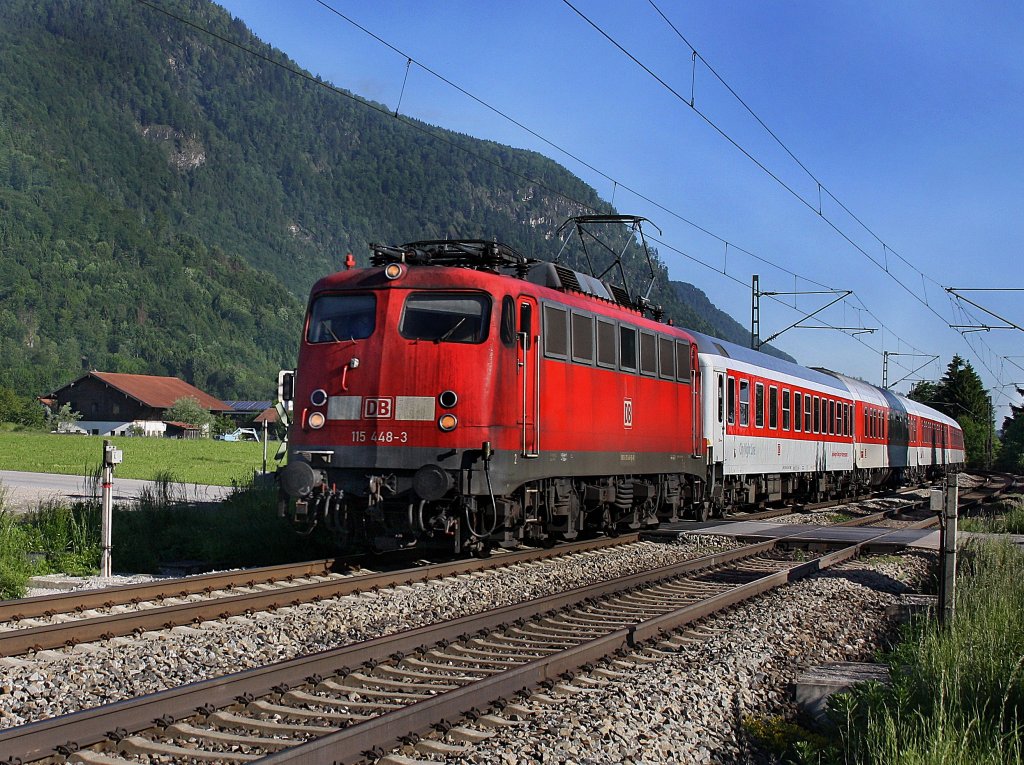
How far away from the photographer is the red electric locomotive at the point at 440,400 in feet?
40.5

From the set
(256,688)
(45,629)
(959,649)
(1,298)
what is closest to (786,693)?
(959,649)

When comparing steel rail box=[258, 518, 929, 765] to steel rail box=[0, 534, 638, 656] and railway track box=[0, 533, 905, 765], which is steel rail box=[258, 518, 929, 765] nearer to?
railway track box=[0, 533, 905, 765]

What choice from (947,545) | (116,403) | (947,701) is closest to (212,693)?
(947,701)

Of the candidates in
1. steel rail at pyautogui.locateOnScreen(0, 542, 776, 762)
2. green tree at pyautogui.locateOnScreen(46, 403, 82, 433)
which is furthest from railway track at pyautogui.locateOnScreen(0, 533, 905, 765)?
green tree at pyautogui.locateOnScreen(46, 403, 82, 433)

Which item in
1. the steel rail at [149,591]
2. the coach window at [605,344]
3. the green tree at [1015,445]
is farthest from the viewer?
the green tree at [1015,445]

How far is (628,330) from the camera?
1605cm

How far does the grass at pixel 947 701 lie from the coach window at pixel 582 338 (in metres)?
6.19

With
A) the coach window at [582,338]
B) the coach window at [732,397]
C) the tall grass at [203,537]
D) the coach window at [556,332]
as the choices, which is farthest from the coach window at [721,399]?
the tall grass at [203,537]

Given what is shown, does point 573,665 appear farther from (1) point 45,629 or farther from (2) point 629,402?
(2) point 629,402

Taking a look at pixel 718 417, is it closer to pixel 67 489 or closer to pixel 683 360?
A: pixel 683 360

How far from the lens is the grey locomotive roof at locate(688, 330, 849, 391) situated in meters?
21.8

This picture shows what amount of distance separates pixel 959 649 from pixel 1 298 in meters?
177

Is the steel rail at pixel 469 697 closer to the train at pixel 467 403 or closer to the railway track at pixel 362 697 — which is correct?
the railway track at pixel 362 697

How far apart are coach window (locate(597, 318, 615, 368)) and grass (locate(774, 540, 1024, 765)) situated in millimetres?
6618
